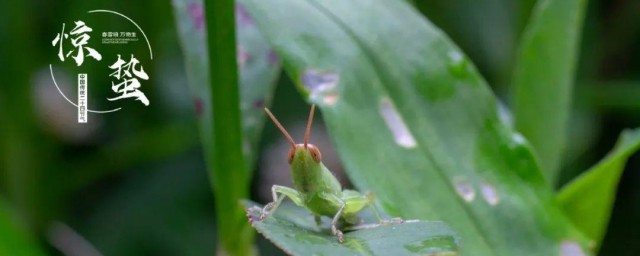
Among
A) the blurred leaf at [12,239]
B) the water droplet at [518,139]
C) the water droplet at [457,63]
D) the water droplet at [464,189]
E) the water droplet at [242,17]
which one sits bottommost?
the blurred leaf at [12,239]

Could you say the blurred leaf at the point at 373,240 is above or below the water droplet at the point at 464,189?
above

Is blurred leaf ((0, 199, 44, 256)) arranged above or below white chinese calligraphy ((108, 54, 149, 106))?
below

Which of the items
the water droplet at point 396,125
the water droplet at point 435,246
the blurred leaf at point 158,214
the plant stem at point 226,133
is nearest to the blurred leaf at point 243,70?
the plant stem at point 226,133

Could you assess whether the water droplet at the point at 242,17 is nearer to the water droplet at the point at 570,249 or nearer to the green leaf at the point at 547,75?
the green leaf at the point at 547,75

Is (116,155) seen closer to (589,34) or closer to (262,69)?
(262,69)

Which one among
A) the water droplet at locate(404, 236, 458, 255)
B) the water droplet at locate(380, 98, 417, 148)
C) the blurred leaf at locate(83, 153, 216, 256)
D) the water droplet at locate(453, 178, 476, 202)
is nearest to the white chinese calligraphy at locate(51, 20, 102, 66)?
the blurred leaf at locate(83, 153, 216, 256)

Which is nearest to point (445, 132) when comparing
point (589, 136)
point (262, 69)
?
point (262, 69)

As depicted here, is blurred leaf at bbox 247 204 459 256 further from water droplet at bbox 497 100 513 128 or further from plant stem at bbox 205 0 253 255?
water droplet at bbox 497 100 513 128
